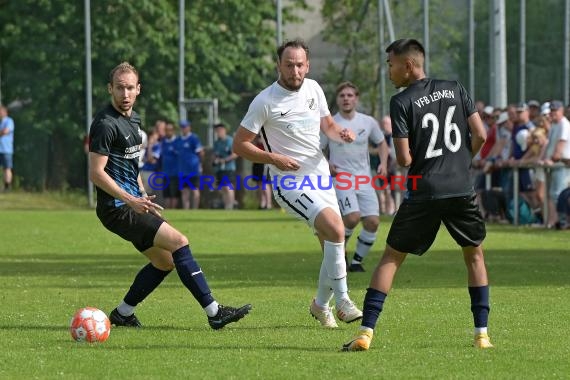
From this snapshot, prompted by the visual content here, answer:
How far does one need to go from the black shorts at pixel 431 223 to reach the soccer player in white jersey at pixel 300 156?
5.44 ft

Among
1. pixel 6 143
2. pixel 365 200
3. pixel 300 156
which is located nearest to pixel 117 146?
pixel 300 156

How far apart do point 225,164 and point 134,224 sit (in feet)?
81.9

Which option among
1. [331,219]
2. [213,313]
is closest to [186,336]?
[213,313]

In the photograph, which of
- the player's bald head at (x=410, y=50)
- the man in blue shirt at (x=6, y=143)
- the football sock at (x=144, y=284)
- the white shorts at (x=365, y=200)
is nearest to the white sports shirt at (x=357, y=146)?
the white shorts at (x=365, y=200)

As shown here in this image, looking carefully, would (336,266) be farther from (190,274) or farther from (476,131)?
(476,131)

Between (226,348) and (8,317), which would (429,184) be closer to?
(226,348)

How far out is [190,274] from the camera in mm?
10703

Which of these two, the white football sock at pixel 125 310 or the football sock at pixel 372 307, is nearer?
the football sock at pixel 372 307

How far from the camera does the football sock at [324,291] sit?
36.8 ft

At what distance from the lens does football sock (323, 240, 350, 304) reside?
36.6 feet

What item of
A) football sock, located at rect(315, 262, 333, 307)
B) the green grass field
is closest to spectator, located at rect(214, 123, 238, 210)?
the green grass field

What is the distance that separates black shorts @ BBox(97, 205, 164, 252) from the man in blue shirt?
26257 mm

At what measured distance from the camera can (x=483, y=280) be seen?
9.66 m

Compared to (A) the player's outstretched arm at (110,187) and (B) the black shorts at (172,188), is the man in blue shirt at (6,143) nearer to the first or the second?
(B) the black shorts at (172,188)
